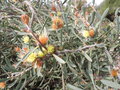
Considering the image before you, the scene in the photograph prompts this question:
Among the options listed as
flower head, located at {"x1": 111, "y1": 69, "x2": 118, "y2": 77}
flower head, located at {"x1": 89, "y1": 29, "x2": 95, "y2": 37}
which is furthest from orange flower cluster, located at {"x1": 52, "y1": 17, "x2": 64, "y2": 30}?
flower head, located at {"x1": 111, "y1": 69, "x2": 118, "y2": 77}

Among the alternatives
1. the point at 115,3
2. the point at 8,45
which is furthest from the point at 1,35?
the point at 115,3

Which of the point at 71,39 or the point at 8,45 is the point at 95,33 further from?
the point at 8,45

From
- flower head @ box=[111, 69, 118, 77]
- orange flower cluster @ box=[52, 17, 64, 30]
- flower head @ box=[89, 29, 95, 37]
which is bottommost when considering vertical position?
flower head @ box=[111, 69, 118, 77]

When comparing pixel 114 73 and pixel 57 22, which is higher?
pixel 57 22

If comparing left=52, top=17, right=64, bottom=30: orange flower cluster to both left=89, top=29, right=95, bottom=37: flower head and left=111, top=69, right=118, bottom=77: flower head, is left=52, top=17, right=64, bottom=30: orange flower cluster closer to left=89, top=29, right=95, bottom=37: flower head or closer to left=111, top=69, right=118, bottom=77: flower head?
left=89, top=29, right=95, bottom=37: flower head

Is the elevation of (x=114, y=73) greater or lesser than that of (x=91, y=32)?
lesser

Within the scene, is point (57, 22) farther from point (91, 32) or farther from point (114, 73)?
point (114, 73)

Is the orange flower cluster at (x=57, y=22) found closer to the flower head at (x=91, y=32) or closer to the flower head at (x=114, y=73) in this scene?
the flower head at (x=91, y=32)

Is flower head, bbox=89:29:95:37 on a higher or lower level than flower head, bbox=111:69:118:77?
higher

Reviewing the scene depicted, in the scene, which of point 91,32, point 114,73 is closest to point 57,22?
point 91,32

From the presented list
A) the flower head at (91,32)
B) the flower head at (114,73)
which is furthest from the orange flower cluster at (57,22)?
the flower head at (114,73)

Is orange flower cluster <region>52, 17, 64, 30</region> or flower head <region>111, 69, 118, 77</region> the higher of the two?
orange flower cluster <region>52, 17, 64, 30</region>
